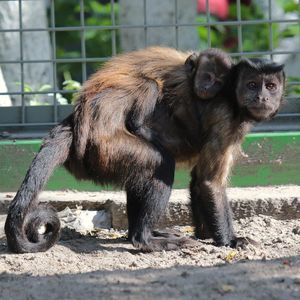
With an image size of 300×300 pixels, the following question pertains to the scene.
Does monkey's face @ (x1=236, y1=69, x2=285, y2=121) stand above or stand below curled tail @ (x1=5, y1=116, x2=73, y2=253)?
above

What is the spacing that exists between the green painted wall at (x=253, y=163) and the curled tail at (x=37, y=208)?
1.55 meters

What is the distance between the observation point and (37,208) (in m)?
6.51

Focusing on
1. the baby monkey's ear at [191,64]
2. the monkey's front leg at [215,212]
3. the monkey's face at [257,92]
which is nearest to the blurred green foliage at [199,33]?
the baby monkey's ear at [191,64]

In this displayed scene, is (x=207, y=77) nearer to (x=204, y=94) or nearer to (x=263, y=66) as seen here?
(x=204, y=94)

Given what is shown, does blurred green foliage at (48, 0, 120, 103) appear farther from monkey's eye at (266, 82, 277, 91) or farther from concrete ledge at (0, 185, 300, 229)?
monkey's eye at (266, 82, 277, 91)

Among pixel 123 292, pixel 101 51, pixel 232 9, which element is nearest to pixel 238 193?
pixel 123 292

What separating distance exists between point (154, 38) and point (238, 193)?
217cm

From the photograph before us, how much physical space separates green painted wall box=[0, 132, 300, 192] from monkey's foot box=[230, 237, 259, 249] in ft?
4.48

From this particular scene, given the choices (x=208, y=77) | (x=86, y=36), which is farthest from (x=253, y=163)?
(x=86, y=36)

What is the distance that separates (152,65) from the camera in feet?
22.8

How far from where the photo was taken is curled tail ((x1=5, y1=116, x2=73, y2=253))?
6371mm

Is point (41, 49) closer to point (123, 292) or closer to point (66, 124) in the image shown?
point (66, 124)

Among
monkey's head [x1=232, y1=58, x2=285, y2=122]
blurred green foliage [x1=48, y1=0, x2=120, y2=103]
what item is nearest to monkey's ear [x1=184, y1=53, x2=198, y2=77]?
monkey's head [x1=232, y1=58, x2=285, y2=122]

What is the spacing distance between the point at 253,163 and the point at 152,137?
5.32ft
